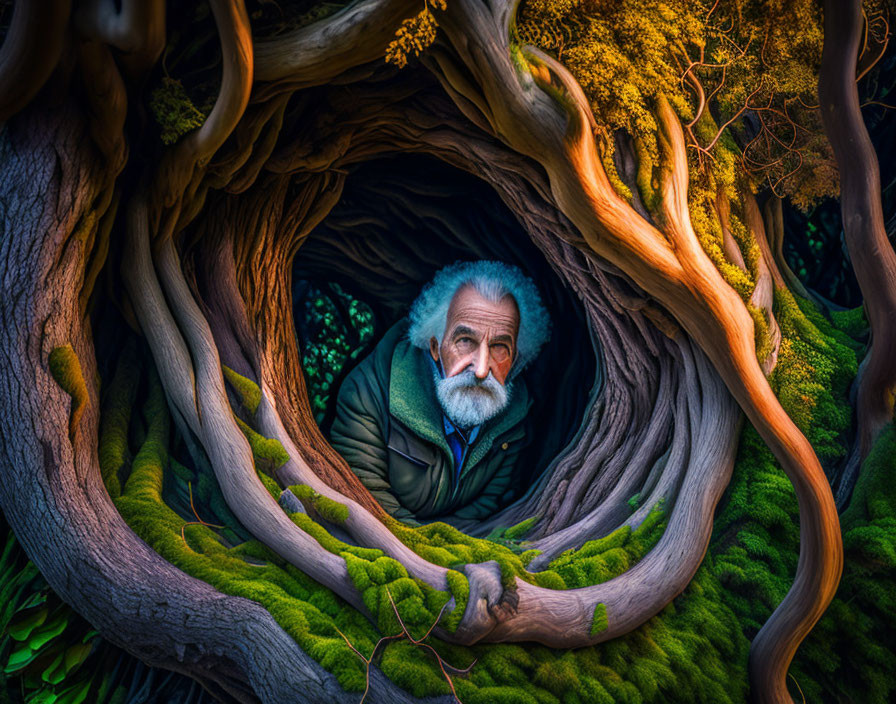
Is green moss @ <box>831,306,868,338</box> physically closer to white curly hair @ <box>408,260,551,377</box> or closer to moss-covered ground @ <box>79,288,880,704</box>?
moss-covered ground @ <box>79,288,880,704</box>

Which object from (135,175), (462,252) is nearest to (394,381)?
(462,252)

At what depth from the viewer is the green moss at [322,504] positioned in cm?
160

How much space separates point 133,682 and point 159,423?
2.26ft

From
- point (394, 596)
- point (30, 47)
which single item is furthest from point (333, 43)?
point (394, 596)

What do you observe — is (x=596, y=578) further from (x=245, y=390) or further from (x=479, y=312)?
(x=479, y=312)

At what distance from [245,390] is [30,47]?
0.92m

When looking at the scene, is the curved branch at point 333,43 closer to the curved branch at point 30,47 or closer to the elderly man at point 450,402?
the curved branch at point 30,47

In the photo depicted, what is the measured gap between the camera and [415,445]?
101 inches

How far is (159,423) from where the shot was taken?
1730 mm

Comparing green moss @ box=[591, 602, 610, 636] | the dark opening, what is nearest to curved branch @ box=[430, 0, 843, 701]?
green moss @ box=[591, 602, 610, 636]

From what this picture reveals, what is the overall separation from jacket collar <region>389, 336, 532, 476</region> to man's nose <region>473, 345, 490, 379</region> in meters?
0.24

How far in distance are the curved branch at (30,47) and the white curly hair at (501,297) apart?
1.66 metres

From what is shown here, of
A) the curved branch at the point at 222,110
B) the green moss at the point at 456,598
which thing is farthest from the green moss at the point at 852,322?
the curved branch at the point at 222,110

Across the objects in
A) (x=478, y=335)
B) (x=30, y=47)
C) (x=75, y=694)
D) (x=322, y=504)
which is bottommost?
(x=75, y=694)
